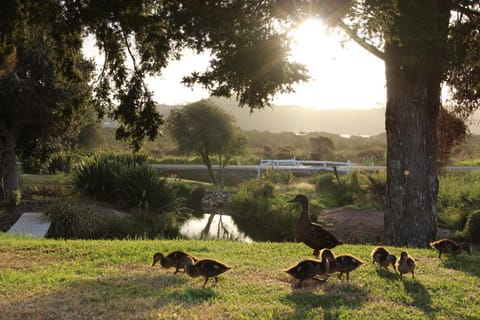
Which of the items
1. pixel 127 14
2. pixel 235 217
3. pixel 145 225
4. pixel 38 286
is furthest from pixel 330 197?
pixel 38 286

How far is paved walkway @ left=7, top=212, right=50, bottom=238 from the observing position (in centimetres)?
1472

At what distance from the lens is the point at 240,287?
706 centimetres

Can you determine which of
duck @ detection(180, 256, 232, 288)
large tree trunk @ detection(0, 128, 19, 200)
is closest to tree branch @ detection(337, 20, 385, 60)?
duck @ detection(180, 256, 232, 288)

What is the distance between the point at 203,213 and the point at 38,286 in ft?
60.5

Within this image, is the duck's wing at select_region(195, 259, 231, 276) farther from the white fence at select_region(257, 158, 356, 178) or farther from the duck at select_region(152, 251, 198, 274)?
the white fence at select_region(257, 158, 356, 178)

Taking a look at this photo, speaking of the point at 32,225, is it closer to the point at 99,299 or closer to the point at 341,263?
the point at 99,299

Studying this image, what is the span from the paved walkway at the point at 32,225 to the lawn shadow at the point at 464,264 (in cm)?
1039

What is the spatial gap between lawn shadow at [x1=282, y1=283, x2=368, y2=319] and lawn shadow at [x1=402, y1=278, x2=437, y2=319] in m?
0.65

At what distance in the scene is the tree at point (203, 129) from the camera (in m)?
33.9

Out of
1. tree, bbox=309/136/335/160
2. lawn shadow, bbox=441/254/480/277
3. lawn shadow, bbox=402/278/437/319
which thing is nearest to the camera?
lawn shadow, bbox=402/278/437/319

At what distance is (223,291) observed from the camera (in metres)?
6.81

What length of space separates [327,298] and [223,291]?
1.35m

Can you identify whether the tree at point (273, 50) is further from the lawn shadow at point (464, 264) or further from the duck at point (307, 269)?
the duck at point (307, 269)

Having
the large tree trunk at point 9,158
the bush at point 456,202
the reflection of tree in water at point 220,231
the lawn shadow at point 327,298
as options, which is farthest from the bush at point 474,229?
the large tree trunk at point 9,158
